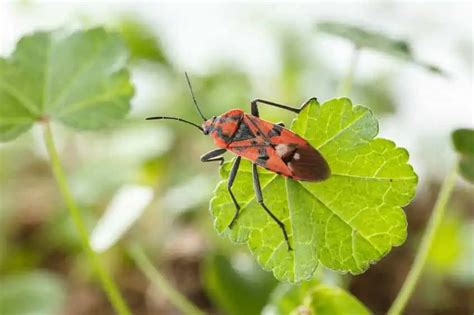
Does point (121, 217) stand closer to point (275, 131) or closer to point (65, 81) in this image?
point (65, 81)

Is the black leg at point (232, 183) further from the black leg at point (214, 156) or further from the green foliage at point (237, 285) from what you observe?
the green foliage at point (237, 285)

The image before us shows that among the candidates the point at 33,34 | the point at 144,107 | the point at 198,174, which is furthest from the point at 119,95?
the point at 144,107

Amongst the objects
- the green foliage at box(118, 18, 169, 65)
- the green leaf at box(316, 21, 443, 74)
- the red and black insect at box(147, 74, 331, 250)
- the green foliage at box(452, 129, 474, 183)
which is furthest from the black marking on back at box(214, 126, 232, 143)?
the green foliage at box(118, 18, 169, 65)

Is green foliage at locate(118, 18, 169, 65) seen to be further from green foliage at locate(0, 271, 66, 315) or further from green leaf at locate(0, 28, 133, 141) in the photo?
green leaf at locate(0, 28, 133, 141)

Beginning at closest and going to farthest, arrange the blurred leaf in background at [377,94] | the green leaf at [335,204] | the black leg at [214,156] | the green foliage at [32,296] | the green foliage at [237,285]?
the green leaf at [335,204]
the black leg at [214,156]
the green foliage at [237,285]
the green foliage at [32,296]
the blurred leaf in background at [377,94]

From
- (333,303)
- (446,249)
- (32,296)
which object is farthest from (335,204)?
(32,296)

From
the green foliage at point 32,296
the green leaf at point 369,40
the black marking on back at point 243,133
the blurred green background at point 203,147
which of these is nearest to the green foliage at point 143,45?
the blurred green background at point 203,147

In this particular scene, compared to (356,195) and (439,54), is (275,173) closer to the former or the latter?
(356,195)

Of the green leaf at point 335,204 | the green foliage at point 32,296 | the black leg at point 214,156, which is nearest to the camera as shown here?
the green leaf at point 335,204
